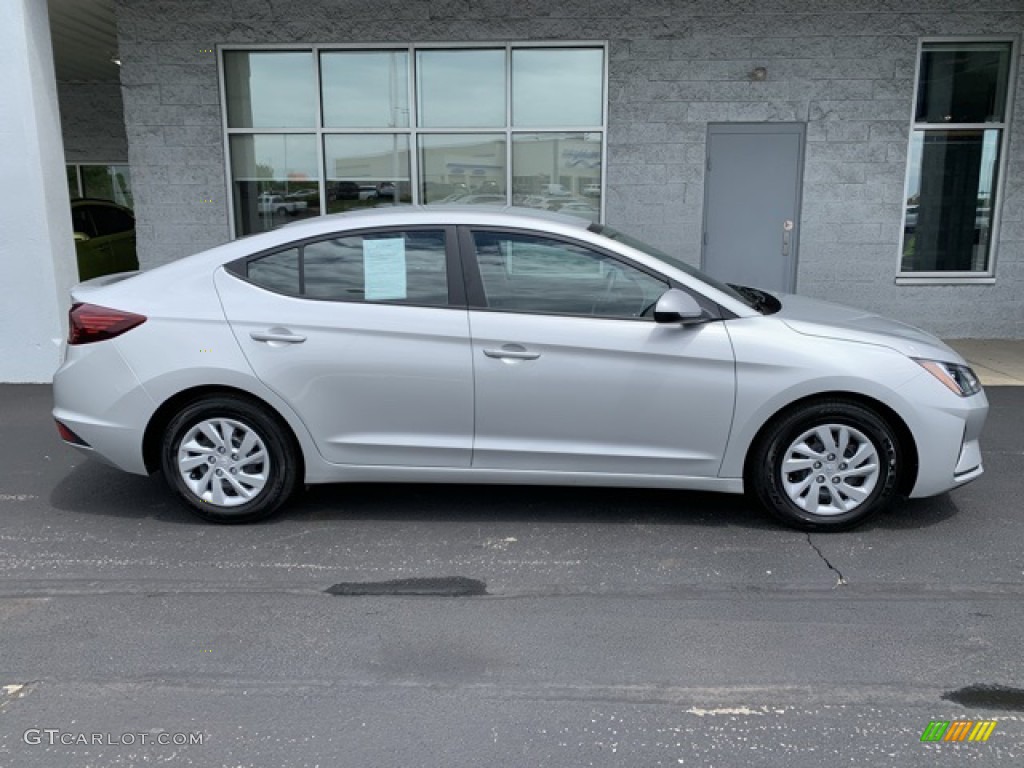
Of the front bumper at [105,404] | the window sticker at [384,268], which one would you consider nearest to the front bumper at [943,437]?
the window sticker at [384,268]

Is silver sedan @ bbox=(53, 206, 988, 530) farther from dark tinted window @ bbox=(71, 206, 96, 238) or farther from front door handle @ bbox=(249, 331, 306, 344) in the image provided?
dark tinted window @ bbox=(71, 206, 96, 238)

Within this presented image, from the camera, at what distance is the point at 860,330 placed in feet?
14.6

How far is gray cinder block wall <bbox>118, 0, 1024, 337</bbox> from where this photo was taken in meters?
9.06

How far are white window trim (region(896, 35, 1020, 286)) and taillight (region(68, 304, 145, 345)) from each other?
8264mm

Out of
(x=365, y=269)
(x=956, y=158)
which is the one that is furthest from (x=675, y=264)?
(x=956, y=158)

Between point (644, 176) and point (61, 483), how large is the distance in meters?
6.60

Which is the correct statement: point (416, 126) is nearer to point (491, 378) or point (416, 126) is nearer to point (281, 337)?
point (281, 337)

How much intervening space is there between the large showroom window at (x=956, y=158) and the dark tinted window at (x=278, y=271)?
7.65 metres

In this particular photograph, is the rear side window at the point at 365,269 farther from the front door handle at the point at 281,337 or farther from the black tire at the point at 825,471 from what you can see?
the black tire at the point at 825,471

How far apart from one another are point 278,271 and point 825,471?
3064 mm

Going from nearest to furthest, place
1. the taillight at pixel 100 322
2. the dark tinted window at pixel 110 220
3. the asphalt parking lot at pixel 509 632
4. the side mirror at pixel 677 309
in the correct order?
1. the asphalt parking lot at pixel 509 632
2. the side mirror at pixel 677 309
3. the taillight at pixel 100 322
4. the dark tinted window at pixel 110 220

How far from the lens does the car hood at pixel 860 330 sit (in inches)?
172

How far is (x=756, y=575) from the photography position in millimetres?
4016

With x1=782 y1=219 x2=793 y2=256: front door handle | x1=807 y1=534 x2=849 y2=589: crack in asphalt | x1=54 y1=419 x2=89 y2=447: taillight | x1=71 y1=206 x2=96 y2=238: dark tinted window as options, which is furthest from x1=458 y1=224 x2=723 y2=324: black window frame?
x1=71 y1=206 x2=96 y2=238: dark tinted window
